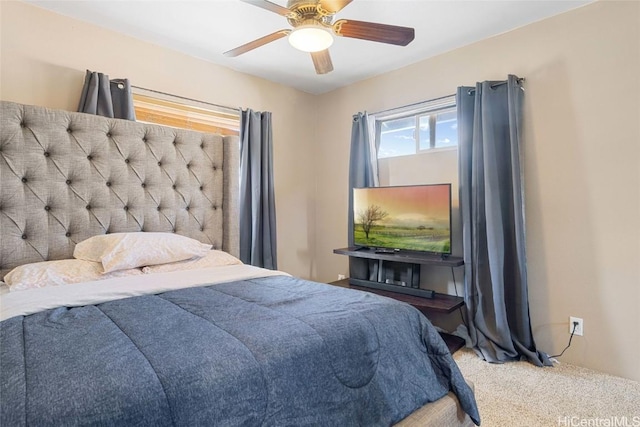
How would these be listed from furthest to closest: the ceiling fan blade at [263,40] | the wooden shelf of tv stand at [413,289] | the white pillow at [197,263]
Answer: the wooden shelf of tv stand at [413,289], the white pillow at [197,263], the ceiling fan blade at [263,40]

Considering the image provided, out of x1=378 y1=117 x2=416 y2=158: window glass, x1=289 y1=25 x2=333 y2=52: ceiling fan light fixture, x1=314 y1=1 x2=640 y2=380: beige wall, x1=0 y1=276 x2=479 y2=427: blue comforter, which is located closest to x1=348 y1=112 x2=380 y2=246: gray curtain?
x1=378 y1=117 x2=416 y2=158: window glass

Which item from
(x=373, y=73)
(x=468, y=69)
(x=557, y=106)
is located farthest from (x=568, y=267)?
(x=373, y=73)

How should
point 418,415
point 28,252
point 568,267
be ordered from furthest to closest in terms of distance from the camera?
1. point 568,267
2. point 28,252
3. point 418,415

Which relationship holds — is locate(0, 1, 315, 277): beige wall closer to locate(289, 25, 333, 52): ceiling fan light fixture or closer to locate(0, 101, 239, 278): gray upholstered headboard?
locate(0, 101, 239, 278): gray upholstered headboard

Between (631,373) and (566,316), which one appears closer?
(631,373)

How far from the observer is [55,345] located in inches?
33.0

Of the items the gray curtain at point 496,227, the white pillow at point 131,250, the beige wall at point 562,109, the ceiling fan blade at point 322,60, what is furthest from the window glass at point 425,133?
the white pillow at point 131,250

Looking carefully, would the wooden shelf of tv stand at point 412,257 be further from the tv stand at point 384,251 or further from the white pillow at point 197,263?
the white pillow at point 197,263

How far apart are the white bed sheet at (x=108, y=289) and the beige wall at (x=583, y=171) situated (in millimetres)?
1893

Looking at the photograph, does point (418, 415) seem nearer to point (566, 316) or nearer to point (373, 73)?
point (566, 316)

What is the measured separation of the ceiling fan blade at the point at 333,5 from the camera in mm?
1476

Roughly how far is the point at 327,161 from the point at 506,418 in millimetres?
2662

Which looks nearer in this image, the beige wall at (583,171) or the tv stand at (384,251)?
the beige wall at (583,171)

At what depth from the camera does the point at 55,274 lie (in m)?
1.59
